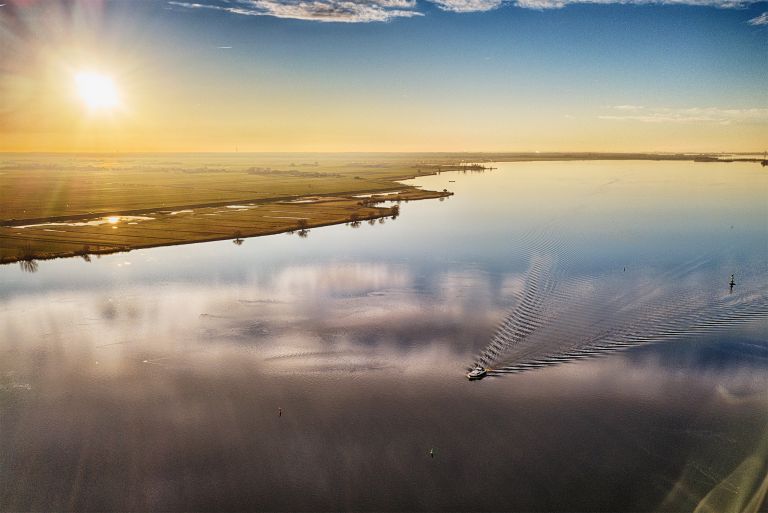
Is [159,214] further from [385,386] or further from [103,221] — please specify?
[385,386]

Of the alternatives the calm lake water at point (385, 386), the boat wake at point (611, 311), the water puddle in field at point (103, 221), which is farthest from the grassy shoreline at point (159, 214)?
the boat wake at point (611, 311)

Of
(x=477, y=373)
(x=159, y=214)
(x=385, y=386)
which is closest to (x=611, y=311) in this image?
(x=477, y=373)

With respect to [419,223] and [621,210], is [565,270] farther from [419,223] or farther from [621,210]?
[621,210]

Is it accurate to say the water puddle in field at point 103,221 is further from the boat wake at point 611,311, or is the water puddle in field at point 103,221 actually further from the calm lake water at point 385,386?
the boat wake at point 611,311

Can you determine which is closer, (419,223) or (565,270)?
(565,270)

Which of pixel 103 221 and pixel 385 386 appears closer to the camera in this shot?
pixel 385 386

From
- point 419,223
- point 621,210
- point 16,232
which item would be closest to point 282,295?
point 419,223

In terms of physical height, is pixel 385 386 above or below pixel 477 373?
below
